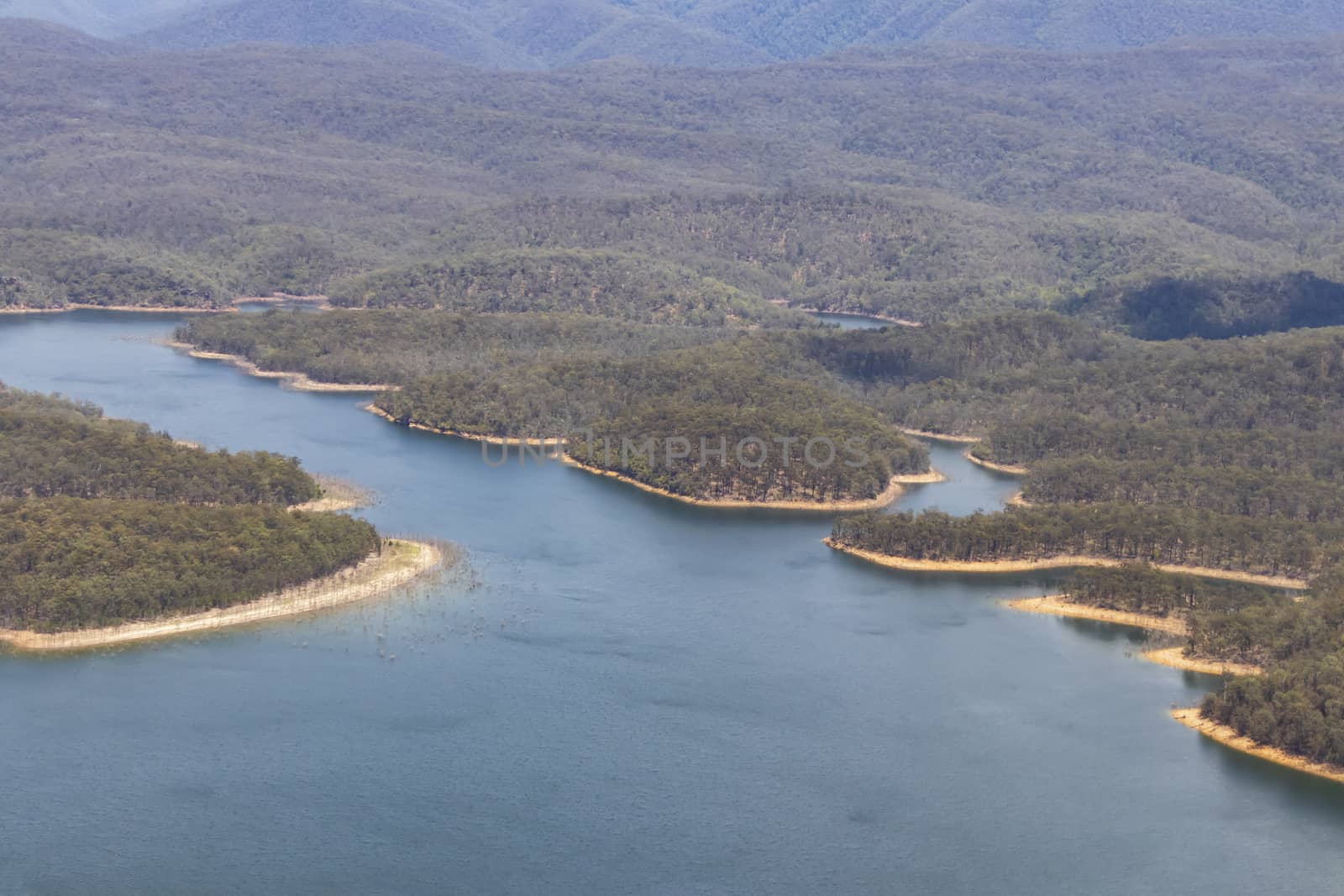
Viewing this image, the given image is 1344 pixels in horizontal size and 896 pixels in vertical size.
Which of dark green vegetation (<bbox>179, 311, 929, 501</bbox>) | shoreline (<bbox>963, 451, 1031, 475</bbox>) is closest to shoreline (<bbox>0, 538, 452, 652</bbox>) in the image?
dark green vegetation (<bbox>179, 311, 929, 501</bbox>)

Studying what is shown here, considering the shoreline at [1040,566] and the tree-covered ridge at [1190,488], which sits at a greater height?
the tree-covered ridge at [1190,488]

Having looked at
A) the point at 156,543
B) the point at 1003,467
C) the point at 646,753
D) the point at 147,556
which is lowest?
the point at 646,753

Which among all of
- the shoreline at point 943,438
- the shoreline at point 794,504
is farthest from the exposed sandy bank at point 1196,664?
the shoreline at point 943,438

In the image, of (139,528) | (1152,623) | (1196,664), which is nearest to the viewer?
(1196,664)

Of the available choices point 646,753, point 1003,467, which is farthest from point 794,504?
point 646,753

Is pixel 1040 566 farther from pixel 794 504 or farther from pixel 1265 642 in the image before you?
pixel 1265 642

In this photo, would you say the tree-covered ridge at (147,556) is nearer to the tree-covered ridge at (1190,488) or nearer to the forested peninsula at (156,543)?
the forested peninsula at (156,543)
